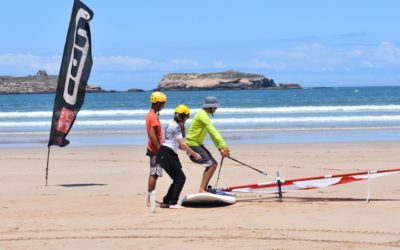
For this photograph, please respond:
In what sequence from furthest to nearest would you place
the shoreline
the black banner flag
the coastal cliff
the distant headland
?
the distant headland → the coastal cliff → the shoreline → the black banner flag

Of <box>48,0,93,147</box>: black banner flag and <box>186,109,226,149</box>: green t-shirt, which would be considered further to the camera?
<box>48,0,93,147</box>: black banner flag

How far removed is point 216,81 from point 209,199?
13050cm

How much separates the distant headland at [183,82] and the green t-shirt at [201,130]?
12452 centimetres

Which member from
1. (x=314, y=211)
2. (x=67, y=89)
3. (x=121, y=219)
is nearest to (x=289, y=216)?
(x=314, y=211)

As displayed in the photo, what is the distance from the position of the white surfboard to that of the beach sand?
0.13 meters

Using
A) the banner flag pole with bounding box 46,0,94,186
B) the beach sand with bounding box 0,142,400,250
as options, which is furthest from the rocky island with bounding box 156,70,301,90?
the banner flag pole with bounding box 46,0,94,186

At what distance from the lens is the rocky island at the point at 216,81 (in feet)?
456

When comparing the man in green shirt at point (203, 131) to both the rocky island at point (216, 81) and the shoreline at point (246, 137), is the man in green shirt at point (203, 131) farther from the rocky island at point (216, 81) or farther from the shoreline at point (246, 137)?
the rocky island at point (216, 81)

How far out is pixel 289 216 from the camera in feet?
27.4

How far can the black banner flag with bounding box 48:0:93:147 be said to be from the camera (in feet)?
37.8

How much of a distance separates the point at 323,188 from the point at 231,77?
131866 millimetres

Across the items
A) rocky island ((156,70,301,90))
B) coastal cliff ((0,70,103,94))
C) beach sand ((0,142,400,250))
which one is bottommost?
coastal cliff ((0,70,103,94))

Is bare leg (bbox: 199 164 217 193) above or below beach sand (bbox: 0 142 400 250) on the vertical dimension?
above

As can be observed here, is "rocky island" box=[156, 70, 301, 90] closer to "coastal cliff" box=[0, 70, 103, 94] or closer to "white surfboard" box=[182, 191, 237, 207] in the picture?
"coastal cliff" box=[0, 70, 103, 94]
